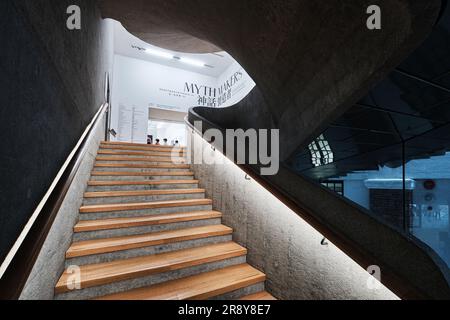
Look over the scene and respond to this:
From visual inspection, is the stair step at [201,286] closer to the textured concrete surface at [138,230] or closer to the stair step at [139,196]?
the textured concrete surface at [138,230]

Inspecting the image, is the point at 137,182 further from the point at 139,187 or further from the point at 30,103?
the point at 30,103

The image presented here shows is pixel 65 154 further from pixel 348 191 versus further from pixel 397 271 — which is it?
pixel 397 271

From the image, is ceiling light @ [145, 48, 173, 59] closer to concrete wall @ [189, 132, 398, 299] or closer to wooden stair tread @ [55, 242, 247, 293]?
concrete wall @ [189, 132, 398, 299]

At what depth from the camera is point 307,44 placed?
5.78 feet

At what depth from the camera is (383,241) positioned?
1.17m

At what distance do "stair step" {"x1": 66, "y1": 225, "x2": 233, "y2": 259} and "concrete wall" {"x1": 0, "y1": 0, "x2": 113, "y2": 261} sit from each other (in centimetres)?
68

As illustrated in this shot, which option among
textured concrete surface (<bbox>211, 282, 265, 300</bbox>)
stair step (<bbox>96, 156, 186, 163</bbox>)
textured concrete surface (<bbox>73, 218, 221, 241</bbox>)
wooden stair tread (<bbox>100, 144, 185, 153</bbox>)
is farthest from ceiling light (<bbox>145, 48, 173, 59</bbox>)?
textured concrete surface (<bbox>211, 282, 265, 300</bbox>)

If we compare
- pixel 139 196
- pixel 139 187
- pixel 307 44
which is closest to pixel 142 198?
pixel 139 196

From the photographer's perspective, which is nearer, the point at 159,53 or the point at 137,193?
the point at 137,193

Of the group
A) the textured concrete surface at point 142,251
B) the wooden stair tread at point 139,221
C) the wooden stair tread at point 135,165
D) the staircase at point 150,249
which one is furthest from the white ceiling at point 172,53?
the textured concrete surface at point 142,251

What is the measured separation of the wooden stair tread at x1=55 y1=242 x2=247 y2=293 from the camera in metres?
1.54

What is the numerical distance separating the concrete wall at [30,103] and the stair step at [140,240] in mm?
677

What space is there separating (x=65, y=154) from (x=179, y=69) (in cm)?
835

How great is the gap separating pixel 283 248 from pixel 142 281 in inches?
45.3
